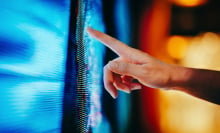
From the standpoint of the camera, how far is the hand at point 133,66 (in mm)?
1179

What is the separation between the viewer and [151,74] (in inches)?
47.7

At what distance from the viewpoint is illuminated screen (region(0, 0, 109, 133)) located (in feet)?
2.50

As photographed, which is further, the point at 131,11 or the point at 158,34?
the point at 158,34

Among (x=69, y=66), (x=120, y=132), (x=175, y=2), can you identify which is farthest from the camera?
(x=175, y=2)

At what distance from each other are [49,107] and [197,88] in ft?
2.55

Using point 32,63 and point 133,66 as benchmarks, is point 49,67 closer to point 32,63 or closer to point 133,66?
point 32,63

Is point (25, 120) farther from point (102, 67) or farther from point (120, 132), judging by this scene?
point (120, 132)

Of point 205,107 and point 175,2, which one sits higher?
point 175,2

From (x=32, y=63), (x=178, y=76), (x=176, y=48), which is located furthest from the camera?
(x=176, y=48)

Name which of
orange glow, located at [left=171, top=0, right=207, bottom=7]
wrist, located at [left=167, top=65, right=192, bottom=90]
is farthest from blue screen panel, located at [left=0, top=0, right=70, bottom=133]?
orange glow, located at [left=171, top=0, right=207, bottom=7]

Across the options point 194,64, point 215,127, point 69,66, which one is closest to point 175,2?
point 194,64

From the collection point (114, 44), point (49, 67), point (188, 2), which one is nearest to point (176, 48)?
point (188, 2)

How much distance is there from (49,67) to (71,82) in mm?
160

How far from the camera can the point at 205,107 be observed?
7.35 feet
